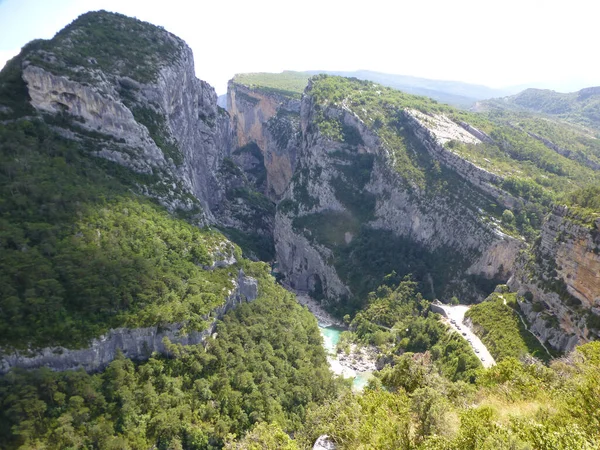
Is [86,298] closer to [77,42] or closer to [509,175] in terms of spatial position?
[77,42]

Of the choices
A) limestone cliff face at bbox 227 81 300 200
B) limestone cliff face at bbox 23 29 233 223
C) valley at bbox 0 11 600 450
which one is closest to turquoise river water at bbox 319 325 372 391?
valley at bbox 0 11 600 450

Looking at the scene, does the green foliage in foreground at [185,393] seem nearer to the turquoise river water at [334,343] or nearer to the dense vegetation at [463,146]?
the turquoise river water at [334,343]

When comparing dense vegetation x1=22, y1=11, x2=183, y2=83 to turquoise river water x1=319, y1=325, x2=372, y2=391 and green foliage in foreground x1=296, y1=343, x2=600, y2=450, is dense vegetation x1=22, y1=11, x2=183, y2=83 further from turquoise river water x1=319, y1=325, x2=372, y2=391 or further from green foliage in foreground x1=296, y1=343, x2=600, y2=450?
turquoise river water x1=319, y1=325, x2=372, y2=391

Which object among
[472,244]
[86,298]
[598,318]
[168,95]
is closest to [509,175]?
[472,244]

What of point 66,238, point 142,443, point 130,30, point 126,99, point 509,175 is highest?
point 130,30

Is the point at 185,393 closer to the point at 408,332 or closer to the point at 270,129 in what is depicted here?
the point at 408,332

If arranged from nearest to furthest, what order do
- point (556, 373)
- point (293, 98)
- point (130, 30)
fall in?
point (556, 373), point (130, 30), point (293, 98)

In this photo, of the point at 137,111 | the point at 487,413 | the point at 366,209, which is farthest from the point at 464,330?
the point at 137,111
